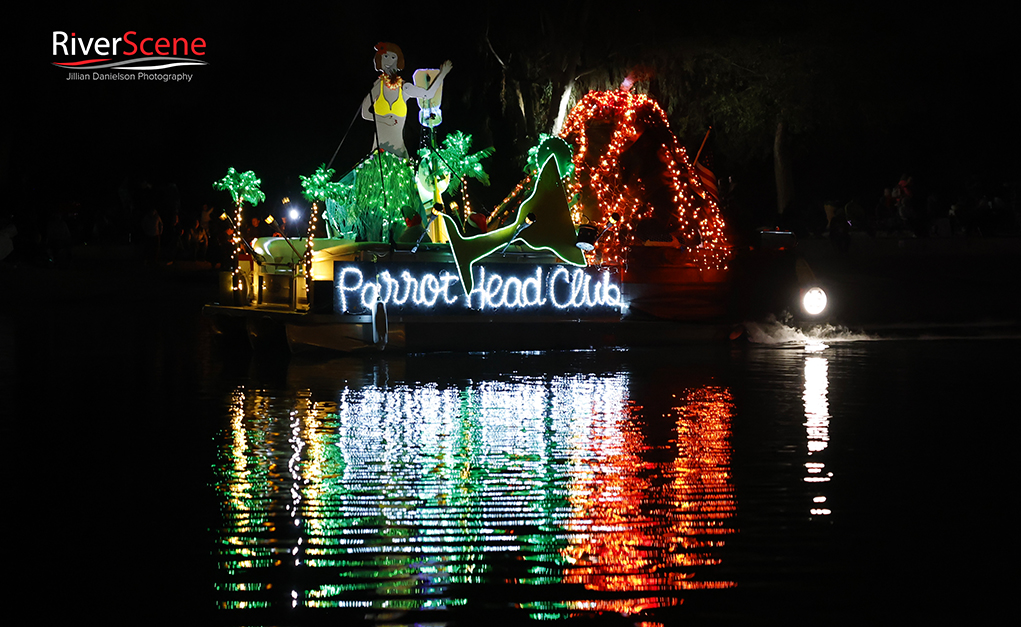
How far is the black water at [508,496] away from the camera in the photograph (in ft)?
15.7

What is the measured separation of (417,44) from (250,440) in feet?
69.2

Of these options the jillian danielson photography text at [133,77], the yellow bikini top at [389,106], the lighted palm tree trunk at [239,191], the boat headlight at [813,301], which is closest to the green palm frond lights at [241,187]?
the lighted palm tree trunk at [239,191]

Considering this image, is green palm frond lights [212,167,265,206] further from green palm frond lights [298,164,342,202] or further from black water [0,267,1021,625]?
black water [0,267,1021,625]

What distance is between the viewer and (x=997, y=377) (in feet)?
39.2

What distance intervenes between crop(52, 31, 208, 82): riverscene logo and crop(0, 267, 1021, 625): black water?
2275 centimetres

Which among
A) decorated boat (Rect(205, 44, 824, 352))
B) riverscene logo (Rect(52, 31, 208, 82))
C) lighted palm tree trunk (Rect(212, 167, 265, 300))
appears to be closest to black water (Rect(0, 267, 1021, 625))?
decorated boat (Rect(205, 44, 824, 352))

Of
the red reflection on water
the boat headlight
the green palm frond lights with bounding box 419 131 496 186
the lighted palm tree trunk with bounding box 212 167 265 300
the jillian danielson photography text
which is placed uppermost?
the jillian danielson photography text

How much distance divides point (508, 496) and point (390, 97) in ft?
28.9

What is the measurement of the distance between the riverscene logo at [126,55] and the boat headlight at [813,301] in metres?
23.0

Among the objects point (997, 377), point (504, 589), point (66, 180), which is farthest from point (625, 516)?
point (66, 180)

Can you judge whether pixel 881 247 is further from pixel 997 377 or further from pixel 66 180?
pixel 66 180

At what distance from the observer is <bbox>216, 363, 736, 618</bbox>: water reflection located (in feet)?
16.2

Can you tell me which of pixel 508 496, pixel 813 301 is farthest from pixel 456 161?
pixel 508 496

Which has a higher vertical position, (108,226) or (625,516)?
(108,226)
